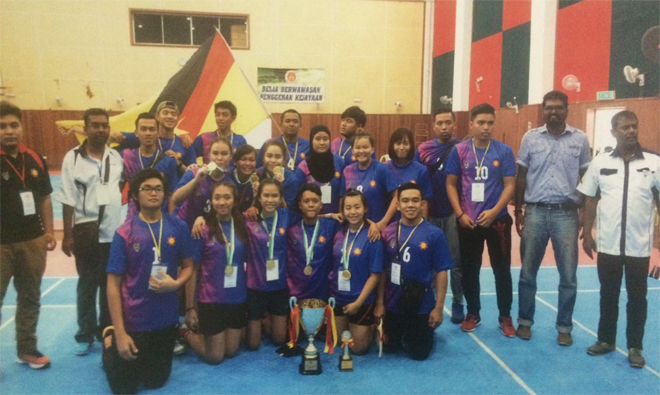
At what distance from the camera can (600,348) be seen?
4.01 meters

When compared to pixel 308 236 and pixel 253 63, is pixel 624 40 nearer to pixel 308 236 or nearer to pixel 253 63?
pixel 308 236

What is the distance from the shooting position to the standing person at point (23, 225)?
350 centimetres

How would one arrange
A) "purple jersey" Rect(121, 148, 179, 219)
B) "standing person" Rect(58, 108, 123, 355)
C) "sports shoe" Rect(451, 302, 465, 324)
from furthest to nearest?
"sports shoe" Rect(451, 302, 465, 324) < "purple jersey" Rect(121, 148, 179, 219) < "standing person" Rect(58, 108, 123, 355)

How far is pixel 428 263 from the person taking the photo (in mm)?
4008

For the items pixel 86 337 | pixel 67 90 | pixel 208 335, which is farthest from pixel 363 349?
pixel 67 90

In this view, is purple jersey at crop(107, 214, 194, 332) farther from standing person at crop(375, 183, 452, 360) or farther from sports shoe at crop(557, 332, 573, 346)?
sports shoe at crop(557, 332, 573, 346)

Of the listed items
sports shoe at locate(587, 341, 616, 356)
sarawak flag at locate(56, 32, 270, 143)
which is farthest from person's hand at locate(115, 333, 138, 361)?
sarawak flag at locate(56, 32, 270, 143)

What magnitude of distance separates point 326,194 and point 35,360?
2.67 meters

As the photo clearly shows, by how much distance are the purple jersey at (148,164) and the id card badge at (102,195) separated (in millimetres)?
229

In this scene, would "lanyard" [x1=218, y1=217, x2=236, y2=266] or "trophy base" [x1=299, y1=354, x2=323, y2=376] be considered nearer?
"trophy base" [x1=299, y1=354, x2=323, y2=376]

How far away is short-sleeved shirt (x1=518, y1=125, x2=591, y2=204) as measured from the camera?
13.7 feet

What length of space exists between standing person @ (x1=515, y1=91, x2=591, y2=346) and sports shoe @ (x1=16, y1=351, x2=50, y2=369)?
3936mm

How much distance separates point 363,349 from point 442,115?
2.34 metres

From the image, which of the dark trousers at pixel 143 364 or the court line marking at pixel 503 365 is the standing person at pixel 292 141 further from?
the court line marking at pixel 503 365
